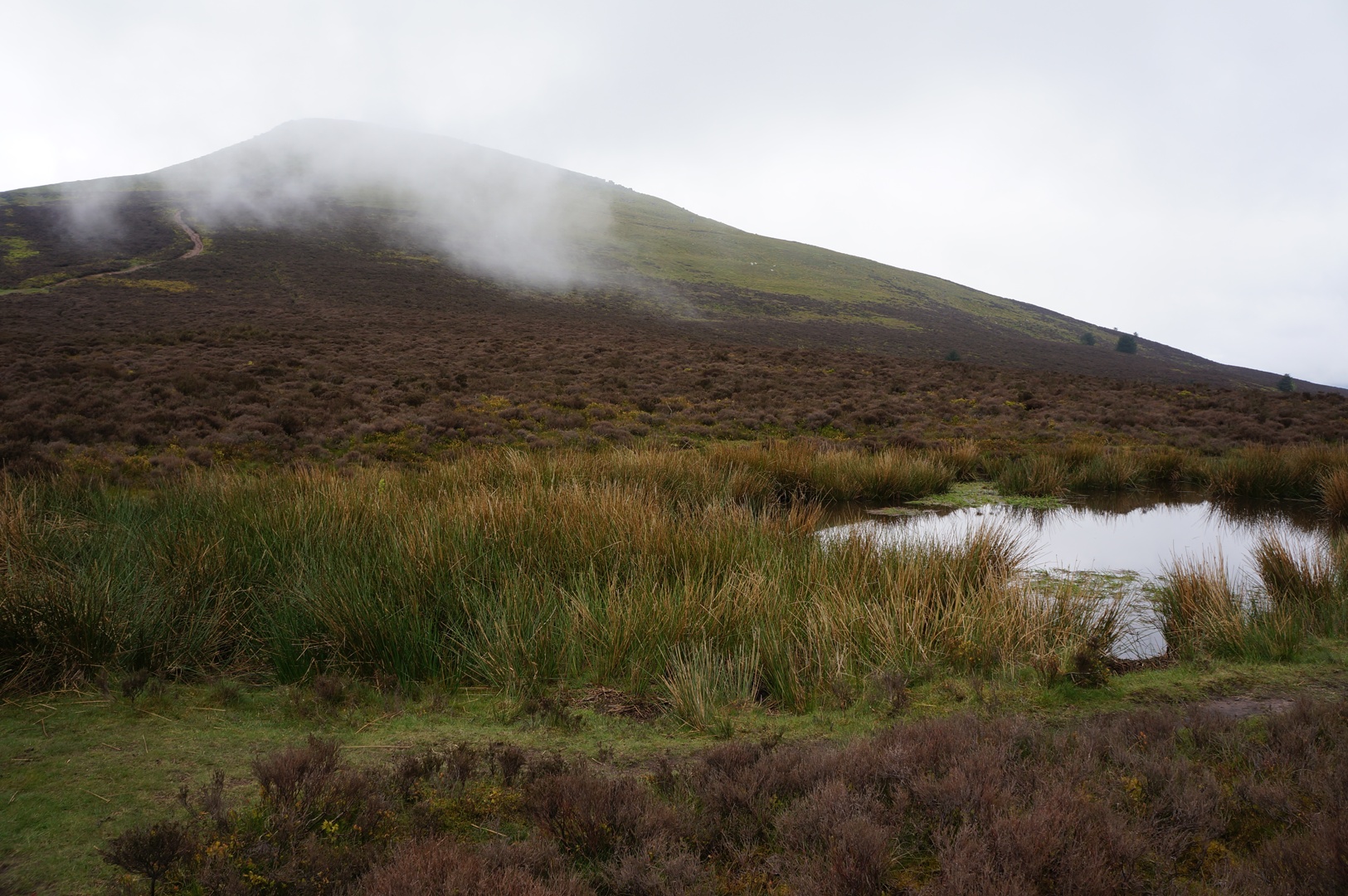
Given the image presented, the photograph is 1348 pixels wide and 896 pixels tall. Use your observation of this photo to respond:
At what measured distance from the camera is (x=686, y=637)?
468 centimetres

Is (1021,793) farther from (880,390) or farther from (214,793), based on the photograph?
(880,390)

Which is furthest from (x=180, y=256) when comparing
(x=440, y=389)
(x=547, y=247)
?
(x=440, y=389)

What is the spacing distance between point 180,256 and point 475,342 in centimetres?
3193

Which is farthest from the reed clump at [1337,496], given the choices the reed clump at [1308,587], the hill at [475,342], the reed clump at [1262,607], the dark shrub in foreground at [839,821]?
the dark shrub in foreground at [839,821]

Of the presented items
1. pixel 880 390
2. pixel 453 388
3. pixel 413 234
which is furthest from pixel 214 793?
pixel 413 234

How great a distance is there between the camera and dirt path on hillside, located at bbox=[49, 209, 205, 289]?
39.8m

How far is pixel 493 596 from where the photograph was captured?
16.1 feet

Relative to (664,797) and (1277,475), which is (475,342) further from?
(664,797)

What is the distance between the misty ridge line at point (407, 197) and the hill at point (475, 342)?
662 millimetres

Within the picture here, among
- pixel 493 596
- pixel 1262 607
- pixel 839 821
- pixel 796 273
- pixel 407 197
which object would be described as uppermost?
pixel 407 197

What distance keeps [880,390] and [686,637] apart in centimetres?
2208

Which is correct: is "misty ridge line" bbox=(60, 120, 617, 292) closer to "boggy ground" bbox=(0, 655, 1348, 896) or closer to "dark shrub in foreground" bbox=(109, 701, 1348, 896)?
"boggy ground" bbox=(0, 655, 1348, 896)

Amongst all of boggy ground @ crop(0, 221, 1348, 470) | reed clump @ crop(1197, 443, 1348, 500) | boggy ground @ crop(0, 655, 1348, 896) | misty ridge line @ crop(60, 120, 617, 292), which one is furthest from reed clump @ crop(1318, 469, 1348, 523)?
misty ridge line @ crop(60, 120, 617, 292)

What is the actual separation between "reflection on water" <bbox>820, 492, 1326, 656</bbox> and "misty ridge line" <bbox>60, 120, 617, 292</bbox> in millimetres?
49527
